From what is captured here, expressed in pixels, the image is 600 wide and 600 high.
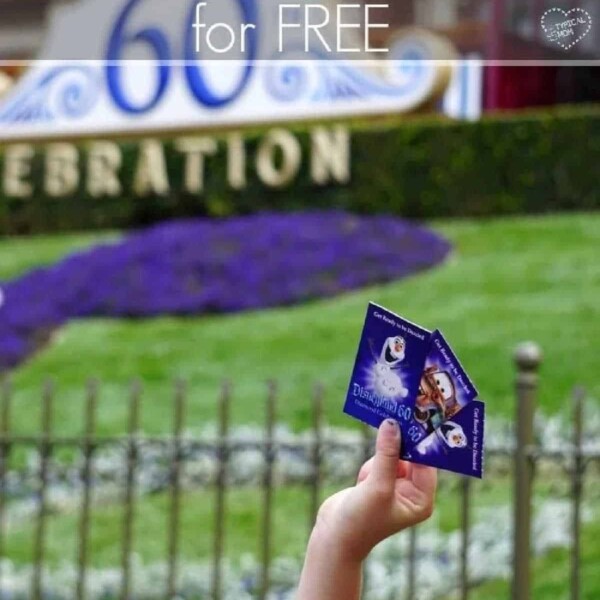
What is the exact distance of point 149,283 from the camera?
5.71m

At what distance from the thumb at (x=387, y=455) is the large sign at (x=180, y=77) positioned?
466 cm

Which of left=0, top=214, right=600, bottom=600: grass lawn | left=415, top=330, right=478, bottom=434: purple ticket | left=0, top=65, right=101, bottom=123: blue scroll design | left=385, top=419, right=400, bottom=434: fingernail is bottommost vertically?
left=0, top=214, right=600, bottom=600: grass lawn

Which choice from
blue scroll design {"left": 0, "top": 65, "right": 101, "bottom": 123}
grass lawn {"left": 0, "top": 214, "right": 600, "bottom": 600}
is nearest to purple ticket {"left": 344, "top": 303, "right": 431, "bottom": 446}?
grass lawn {"left": 0, "top": 214, "right": 600, "bottom": 600}

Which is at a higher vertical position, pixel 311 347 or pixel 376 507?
pixel 376 507

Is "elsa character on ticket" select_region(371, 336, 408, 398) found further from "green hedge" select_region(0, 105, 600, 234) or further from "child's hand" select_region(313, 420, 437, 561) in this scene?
"green hedge" select_region(0, 105, 600, 234)

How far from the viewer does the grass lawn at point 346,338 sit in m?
5.03

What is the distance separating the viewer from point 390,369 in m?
0.84

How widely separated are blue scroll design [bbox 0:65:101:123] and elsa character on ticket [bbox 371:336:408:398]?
5033 mm

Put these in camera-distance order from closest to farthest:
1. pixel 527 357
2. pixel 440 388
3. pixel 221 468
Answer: pixel 440 388, pixel 527 357, pixel 221 468

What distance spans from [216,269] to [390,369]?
4918 millimetres

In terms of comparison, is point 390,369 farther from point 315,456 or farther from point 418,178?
point 418,178

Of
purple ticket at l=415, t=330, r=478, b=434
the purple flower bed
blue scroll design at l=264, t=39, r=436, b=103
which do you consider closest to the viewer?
purple ticket at l=415, t=330, r=478, b=434

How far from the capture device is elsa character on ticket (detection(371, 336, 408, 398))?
830 millimetres

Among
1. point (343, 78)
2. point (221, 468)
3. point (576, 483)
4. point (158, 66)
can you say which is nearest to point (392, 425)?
point (576, 483)
